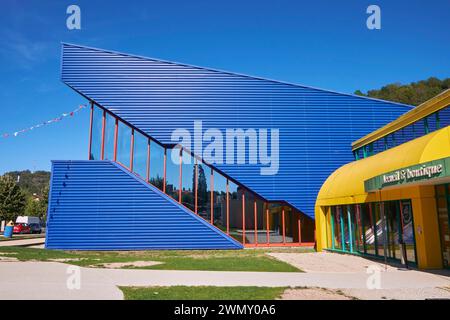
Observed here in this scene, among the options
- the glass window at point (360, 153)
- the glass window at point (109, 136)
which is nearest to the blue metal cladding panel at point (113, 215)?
the glass window at point (109, 136)

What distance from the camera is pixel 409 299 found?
7.65 metres

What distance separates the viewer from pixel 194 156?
22.3 metres

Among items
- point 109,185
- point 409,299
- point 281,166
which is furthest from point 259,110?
point 409,299

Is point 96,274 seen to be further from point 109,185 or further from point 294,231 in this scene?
point 294,231

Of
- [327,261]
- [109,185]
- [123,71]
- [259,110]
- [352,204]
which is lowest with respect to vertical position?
[327,261]

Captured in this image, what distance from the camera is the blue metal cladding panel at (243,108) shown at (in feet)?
73.3

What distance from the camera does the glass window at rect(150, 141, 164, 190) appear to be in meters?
21.9

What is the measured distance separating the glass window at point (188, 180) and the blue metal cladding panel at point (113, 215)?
80cm

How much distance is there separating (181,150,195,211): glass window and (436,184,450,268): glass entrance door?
43.4 ft

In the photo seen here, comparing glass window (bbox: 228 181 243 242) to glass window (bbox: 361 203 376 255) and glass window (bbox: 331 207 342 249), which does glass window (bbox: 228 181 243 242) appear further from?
glass window (bbox: 361 203 376 255)

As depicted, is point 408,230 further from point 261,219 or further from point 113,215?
point 113,215

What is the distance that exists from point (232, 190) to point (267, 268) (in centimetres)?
983

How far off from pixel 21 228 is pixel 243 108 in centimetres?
3899

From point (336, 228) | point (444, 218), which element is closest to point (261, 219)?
point (336, 228)
